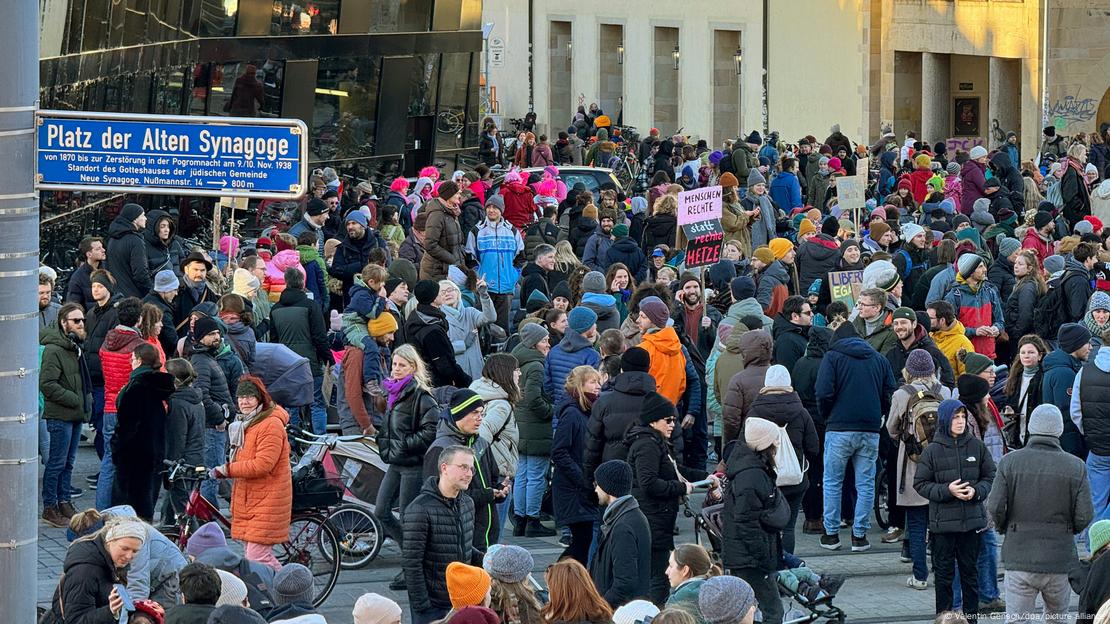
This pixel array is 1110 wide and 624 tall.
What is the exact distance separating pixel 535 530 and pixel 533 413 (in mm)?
917

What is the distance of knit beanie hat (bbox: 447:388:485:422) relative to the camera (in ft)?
36.1

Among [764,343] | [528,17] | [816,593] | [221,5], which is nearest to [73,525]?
[816,593]

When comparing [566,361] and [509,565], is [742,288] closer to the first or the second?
[566,361]

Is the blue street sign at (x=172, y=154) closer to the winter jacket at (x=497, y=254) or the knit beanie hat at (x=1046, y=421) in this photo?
the knit beanie hat at (x=1046, y=421)

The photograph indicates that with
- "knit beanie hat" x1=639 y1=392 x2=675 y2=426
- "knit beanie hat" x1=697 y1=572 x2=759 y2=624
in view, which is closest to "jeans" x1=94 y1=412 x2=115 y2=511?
"knit beanie hat" x1=639 y1=392 x2=675 y2=426

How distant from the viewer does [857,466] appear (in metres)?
13.2

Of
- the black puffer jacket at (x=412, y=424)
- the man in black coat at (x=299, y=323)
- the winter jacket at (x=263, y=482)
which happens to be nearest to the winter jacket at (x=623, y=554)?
the black puffer jacket at (x=412, y=424)

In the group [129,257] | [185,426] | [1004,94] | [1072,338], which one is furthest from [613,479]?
[1004,94]

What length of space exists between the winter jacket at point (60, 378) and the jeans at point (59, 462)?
8 cm

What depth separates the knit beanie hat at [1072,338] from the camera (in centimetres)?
1365

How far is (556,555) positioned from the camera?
12953 millimetres

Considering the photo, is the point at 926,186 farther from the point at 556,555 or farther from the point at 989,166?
the point at 556,555

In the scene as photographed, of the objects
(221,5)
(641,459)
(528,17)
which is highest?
(528,17)

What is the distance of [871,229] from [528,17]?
104 ft
